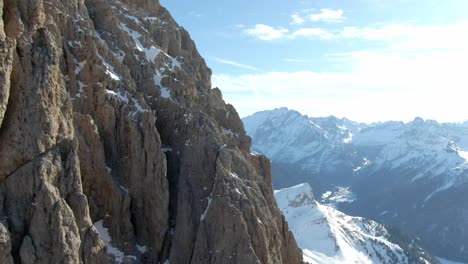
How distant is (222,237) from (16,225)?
89.4 feet

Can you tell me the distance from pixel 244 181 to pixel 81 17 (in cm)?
3673

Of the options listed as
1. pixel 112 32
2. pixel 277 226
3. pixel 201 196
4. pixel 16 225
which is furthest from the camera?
pixel 112 32

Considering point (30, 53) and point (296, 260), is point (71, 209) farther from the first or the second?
point (296, 260)

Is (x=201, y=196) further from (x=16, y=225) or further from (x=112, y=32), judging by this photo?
(x=112, y=32)

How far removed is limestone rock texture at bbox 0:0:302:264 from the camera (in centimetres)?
4588

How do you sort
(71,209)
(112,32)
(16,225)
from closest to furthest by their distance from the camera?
(16,225) → (71,209) → (112,32)

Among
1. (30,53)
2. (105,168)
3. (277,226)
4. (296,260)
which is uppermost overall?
(30,53)

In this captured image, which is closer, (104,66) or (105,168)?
(105,168)

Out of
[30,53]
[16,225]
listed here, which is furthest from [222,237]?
[30,53]

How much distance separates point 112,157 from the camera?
2665 inches

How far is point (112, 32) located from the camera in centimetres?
8700

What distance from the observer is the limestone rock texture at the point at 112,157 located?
4588 centimetres

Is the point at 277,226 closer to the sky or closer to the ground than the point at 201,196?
closer to the ground

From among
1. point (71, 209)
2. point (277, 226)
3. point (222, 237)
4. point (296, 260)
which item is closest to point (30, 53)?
point (71, 209)
